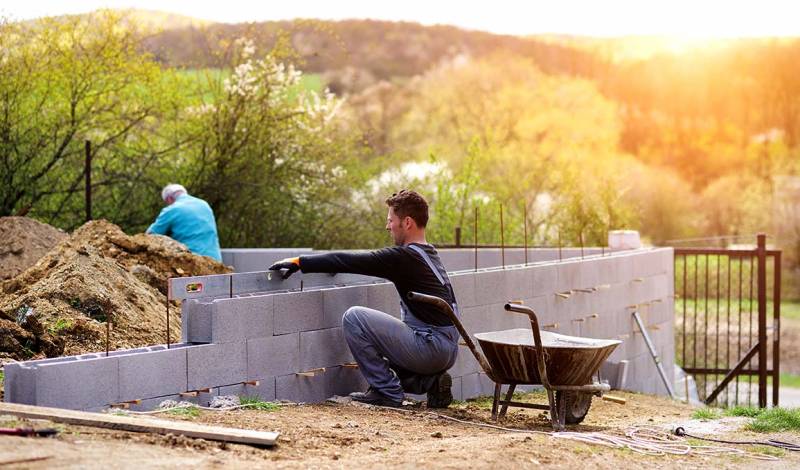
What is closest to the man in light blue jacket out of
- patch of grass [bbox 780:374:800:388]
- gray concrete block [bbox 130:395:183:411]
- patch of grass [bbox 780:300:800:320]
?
gray concrete block [bbox 130:395:183:411]

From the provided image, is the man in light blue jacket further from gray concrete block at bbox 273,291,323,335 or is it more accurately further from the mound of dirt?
gray concrete block at bbox 273,291,323,335

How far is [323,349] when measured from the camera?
21.8 feet

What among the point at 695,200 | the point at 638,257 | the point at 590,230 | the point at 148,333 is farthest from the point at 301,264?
the point at 695,200

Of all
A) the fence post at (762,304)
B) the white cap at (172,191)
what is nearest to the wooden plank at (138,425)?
the white cap at (172,191)

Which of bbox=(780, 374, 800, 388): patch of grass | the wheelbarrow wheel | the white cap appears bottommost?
bbox=(780, 374, 800, 388): patch of grass

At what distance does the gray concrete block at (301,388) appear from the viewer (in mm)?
6328

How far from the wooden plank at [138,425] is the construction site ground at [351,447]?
37mm

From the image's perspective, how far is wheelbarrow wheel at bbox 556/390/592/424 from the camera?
6.46 metres

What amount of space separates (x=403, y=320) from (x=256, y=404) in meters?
1.15

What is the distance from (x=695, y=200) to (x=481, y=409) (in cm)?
4281

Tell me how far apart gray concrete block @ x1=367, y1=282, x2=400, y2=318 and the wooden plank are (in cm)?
228

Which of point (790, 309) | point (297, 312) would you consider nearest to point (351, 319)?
point (297, 312)

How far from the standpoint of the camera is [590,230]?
1991 cm

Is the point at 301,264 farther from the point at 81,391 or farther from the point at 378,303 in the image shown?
the point at 81,391
